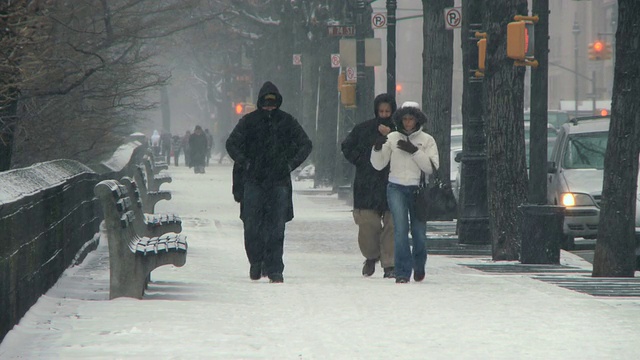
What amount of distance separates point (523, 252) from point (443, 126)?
10.3m

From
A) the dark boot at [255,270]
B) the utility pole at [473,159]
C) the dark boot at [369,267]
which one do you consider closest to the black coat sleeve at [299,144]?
the dark boot at [255,270]

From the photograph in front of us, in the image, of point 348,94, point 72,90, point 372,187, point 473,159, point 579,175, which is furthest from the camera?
point 348,94

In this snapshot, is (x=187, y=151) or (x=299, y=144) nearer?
(x=299, y=144)

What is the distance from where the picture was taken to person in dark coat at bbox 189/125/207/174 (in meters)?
54.4

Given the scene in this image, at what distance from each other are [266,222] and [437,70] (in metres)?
13.0

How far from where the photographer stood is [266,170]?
43.3 ft

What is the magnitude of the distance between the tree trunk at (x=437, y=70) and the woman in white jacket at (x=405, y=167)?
12.8 metres

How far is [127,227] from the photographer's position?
1128cm

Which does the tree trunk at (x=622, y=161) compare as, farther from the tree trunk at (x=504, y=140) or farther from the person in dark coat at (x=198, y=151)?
the person in dark coat at (x=198, y=151)

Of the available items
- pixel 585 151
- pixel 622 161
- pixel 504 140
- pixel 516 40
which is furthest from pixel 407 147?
pixel 585 151

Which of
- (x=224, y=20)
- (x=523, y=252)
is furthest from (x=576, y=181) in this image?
(x=224, y=20)

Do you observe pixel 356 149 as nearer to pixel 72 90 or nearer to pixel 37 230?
pixel 37 230

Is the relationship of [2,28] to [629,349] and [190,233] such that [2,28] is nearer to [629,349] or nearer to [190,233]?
[629,349]

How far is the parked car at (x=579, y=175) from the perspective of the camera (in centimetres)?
1866
